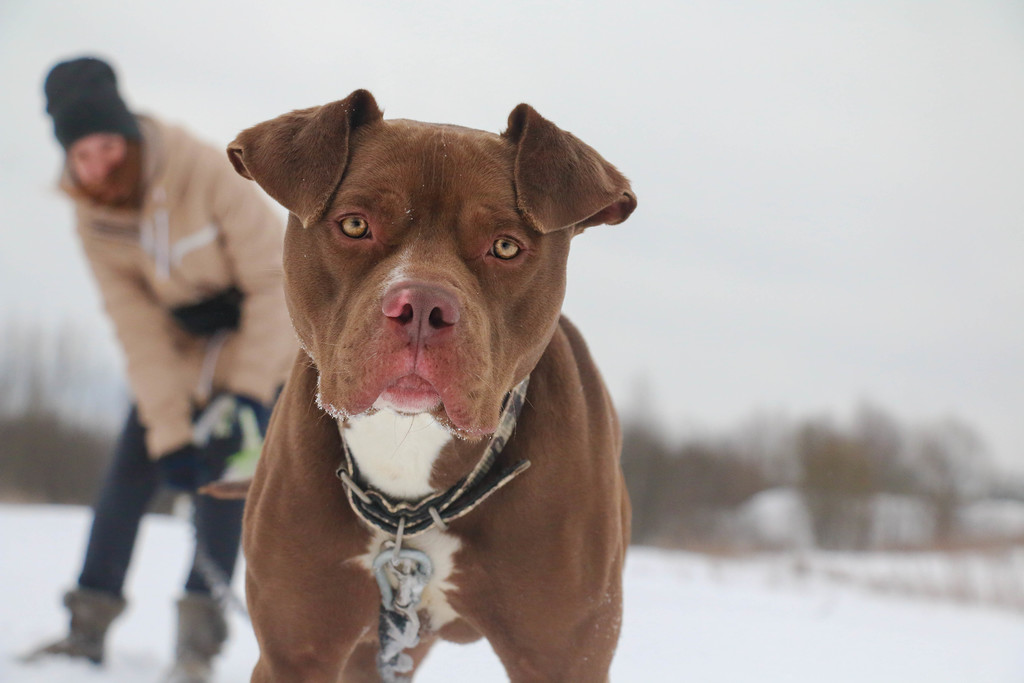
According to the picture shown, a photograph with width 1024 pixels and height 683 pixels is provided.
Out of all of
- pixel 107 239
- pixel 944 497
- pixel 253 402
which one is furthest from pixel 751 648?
pixel 944 497

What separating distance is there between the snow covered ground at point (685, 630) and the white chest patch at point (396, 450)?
1.06 metres

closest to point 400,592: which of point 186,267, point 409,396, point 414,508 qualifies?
point 414,508

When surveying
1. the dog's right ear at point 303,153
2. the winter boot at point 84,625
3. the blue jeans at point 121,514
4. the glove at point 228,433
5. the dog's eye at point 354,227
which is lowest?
the winter boot at point 84,625

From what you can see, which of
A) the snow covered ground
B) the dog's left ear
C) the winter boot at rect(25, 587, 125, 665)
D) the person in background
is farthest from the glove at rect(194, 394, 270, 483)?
the dog's left ear

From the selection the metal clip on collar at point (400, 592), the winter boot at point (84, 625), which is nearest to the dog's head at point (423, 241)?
the metal clip on collar at point (400, 592)

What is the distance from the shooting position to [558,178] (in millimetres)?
2176

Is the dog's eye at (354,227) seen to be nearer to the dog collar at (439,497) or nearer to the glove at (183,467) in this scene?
the dog collar at (439,497)

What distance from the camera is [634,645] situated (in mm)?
4980

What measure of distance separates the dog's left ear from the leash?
462 mm

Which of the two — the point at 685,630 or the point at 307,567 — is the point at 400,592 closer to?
the point at 307,567

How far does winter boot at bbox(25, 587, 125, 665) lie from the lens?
421 centimetres

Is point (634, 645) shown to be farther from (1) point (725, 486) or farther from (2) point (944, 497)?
(1) point (725, 486)

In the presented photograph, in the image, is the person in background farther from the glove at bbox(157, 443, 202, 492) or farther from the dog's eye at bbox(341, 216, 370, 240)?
the dog's eye at bbox(341, 216, 370, 240)

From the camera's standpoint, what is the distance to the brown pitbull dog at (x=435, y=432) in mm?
2094
